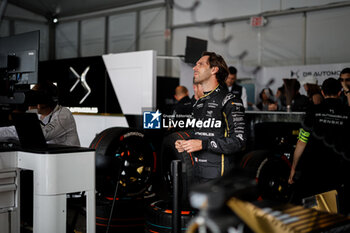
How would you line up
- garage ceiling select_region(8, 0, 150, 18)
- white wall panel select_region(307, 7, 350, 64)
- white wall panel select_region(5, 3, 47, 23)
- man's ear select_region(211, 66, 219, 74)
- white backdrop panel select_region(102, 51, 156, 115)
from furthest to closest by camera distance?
white wall panel select_region(5, 3, 47, 23) → garage ceiling select_region(8, 0, 150, 18) → white wall panel select_region(307, 7, 350, 64) → white backdrop panel select_region(102, 51, 156, 115) → man's ear select_region(211, 66, 219, 74)

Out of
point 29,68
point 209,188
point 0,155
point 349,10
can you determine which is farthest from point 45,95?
point 349,10

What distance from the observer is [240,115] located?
2611 millimetres

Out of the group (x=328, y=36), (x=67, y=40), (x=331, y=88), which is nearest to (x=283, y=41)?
(x=328, y=36)

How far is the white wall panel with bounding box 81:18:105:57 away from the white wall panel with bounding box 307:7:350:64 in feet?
19.3

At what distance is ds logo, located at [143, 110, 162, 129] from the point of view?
4056 millimetres

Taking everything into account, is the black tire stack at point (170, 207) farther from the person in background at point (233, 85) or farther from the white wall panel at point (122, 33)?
the white wall panel at point (122, 33)

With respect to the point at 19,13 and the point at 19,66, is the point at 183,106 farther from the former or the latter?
the point at 19,13

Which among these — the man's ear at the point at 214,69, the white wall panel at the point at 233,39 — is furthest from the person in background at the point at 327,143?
the white wall panel at the point at 233,39

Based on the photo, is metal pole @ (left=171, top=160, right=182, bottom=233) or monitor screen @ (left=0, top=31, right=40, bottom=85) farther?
monitor screen @ (left=0, top=31, right=40, bottom=85)

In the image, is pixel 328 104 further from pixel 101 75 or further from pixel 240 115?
pixel 101 75

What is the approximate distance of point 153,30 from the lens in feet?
35.2

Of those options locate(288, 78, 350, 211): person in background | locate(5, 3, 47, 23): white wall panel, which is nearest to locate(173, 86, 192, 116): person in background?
locate(288, 78, 350, 211): person in background

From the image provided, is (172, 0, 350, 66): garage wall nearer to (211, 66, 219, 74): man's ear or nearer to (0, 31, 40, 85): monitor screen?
(211, 66, 219, 74): man's ear

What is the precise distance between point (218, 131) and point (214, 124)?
0.17 feet
